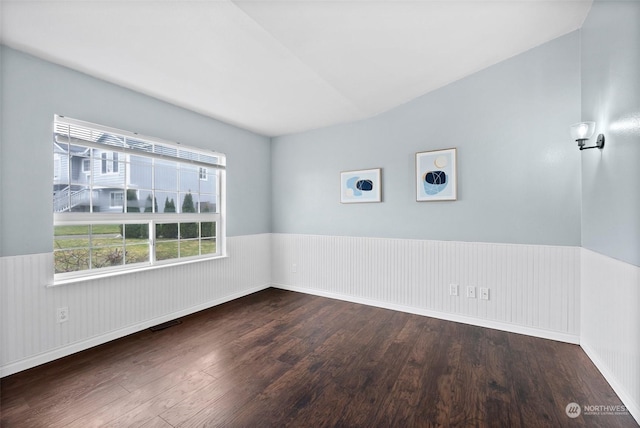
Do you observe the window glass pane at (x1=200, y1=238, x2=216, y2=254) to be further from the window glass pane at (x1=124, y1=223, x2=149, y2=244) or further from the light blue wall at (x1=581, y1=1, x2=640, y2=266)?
the light blue wall at (x1=581, y1=1, x2=640, y2=266)

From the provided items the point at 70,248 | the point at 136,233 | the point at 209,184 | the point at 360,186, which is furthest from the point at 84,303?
the point at 360,186

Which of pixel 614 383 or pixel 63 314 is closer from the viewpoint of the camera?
pixel 614 383

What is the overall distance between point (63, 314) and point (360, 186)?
354cm

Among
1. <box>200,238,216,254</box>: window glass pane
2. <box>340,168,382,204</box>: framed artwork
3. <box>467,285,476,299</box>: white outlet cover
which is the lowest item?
<box>467,285,476,299</box>: white outlet cover

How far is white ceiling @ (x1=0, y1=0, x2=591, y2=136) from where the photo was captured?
1.92m

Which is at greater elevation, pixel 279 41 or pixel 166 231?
pixel 279 41

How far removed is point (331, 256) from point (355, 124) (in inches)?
80.6

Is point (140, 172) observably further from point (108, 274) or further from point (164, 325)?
point (164, 325)

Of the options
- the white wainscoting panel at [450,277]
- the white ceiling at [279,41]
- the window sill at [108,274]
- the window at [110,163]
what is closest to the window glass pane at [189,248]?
the window sill at [108,274]

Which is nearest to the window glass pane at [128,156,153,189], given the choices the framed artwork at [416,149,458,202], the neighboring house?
the neighboring house

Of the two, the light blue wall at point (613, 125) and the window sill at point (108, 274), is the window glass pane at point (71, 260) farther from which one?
the light blue wall at point (613, 125)

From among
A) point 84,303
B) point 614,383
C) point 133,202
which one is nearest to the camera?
point 614,383

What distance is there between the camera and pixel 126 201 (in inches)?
116

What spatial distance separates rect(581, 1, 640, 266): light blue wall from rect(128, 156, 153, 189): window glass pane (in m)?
4.25
